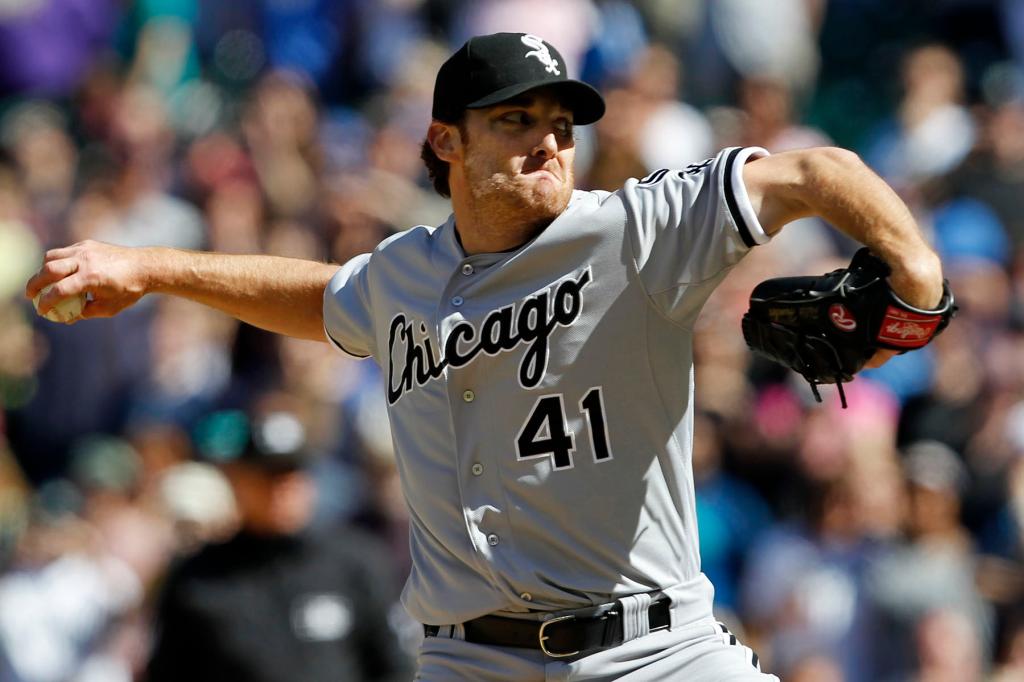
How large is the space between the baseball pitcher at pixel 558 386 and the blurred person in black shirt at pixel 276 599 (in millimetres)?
2063

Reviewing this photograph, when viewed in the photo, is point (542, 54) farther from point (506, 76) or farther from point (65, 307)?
point (65, 307)

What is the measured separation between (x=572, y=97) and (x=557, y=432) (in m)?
0.86

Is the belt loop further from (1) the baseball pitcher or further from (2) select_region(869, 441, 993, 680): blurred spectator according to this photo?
(2) select_region(869, 441, 993, 680): blurred spectator

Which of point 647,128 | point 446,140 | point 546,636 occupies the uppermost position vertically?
point 647,128

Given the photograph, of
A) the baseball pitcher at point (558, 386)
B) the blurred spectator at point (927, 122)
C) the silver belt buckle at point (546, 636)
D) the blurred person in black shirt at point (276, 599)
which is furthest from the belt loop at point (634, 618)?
the blurred spectator at point (927, 122)

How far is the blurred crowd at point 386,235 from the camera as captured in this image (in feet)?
23.9

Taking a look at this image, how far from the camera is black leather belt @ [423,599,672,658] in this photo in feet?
12.3

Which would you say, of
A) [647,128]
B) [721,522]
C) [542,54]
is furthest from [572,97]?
[647,128]

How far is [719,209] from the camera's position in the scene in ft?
12.0

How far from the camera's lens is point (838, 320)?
356 cm

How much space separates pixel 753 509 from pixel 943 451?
921mm

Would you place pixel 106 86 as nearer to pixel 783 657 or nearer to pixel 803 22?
pixel 803 22

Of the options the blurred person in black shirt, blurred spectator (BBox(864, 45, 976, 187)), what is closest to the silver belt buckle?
the blurred person in black shirt

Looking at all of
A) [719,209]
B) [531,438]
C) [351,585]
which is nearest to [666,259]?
[719,209]
